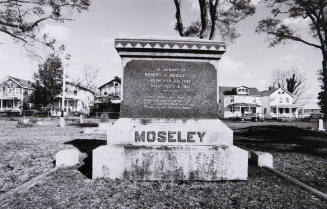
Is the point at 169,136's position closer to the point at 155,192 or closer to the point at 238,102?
the point at 155,192

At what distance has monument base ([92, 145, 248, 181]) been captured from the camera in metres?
4.58

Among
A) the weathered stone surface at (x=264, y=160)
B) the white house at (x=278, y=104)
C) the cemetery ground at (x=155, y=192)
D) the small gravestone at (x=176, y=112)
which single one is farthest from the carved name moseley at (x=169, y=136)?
the white house at (x=278, y=104)

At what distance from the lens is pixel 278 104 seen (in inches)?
2288

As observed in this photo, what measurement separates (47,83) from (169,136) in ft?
140

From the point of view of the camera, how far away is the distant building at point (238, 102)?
55153mm

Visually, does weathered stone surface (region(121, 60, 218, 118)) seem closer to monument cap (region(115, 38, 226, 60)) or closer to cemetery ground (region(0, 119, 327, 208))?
monument cap (region(115, 38, 226, 60))

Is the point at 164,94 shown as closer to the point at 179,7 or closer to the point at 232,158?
the point at 232,158

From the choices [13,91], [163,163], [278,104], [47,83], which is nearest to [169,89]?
[163,163]

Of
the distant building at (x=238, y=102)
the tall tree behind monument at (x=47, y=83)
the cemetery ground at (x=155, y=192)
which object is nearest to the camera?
the cemetery ground at (x=155, y=192)

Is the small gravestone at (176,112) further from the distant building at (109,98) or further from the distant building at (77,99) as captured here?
the distant building at (77,99)

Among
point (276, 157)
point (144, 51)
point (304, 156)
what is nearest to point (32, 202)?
point (144, 51)

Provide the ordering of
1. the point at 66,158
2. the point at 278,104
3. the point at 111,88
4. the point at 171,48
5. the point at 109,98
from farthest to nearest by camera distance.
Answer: the point at 278,104, the point at 111,88, the point at 109,98, the point at 66,158, the point at 171,48

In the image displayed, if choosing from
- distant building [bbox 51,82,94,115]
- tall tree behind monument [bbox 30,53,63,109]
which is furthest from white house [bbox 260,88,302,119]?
tall tree behind monument [bbox 30,53,63,109]

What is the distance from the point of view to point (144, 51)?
5.13 metres
